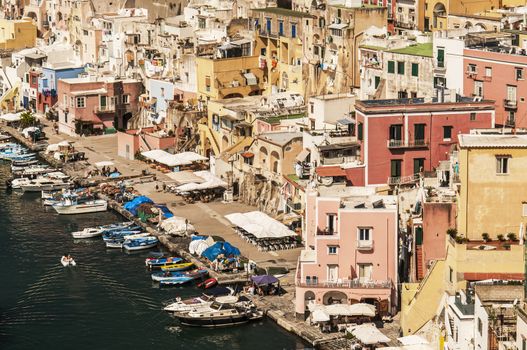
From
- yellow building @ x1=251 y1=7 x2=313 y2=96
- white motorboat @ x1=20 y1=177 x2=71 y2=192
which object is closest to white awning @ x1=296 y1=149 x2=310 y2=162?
yellow building @ x1=251 y1=7 x2=313 y2=96

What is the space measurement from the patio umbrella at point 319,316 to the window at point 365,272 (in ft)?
10.4

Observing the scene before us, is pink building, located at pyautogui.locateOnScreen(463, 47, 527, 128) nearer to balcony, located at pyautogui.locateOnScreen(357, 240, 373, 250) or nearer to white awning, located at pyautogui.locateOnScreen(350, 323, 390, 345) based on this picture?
balcony, located at pyautogui.locateOnScreen(357, 240, 373, 250)

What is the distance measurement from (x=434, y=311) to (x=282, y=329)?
8327mm

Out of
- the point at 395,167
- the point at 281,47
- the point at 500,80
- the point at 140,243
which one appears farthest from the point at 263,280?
the point at 281,47

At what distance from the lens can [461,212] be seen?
6300 cm

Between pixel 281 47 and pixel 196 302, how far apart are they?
3747 cm

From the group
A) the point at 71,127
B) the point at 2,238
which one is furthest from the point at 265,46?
the point at 2,238

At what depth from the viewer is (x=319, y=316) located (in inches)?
2613

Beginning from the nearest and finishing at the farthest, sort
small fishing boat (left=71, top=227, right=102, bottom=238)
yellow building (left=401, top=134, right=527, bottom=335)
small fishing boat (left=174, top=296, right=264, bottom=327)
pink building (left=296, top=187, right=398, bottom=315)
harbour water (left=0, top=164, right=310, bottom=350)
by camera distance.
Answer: yellow building (left=401, top=134, right=527, bottom=335)
harbour water (left=0, top=164, right=310, bottom=350)
pink building (left=296, top=187, right=398, bottom=315)
small fishing boat (left=174, top=296, right=264, bottom=327)
small fishing boat (left=71, top=227, right=102, bottom=238)

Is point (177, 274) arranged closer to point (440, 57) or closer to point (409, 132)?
point (409, 132)

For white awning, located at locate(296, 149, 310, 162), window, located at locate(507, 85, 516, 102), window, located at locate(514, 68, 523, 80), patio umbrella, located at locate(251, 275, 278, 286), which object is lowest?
patio umbrella, located at locate(251, 275, 278, 286)

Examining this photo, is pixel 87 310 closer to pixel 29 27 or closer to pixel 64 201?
pixel 64 201

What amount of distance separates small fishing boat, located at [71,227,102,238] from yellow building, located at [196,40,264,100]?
2078 centimetres

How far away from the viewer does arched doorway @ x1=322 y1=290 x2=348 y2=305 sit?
224ft
